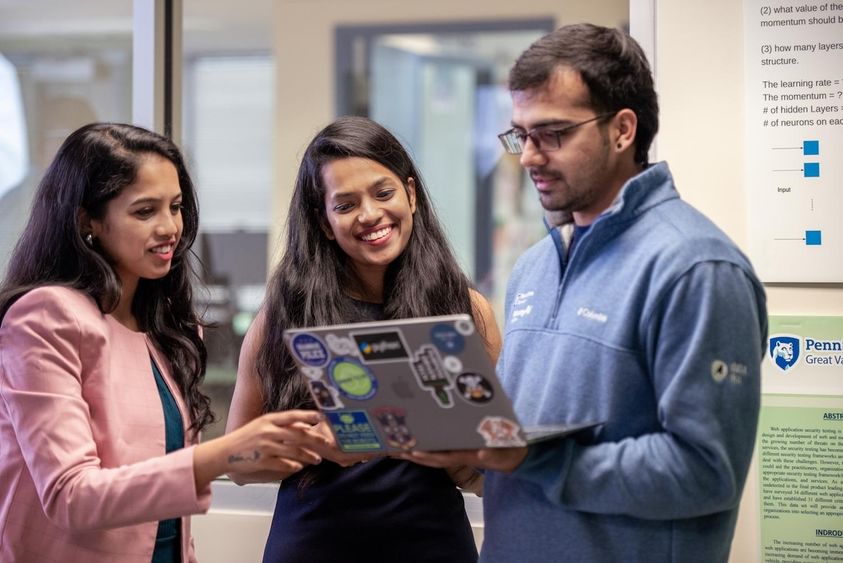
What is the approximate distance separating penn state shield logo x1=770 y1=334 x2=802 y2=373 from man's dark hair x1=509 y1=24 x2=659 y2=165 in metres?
0.92

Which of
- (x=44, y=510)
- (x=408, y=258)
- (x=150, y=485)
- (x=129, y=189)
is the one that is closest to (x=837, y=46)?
(x=408, y=258)

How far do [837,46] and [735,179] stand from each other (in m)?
0.38

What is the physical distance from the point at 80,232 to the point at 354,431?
0.71m

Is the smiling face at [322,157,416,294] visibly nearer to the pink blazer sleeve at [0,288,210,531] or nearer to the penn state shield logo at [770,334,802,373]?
the pink blazer sleeve at [0,288,210,531]

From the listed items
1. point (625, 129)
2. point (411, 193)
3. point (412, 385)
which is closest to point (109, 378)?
point (412, 385)

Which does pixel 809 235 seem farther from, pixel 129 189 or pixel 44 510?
pixel 44 510

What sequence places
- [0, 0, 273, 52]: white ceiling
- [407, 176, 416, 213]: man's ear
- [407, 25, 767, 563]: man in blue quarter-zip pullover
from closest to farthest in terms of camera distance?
[407, 25, 767, 563]: man in blue quarter-zip pullover, [407, 176, 416, 213]: man's ear, [0, 0, 273, 52]: white ceiling

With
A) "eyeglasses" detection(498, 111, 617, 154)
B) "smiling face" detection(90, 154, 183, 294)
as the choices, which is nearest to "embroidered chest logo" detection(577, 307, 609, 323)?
"eyeglasses" detection(498, 111, 617, 154)

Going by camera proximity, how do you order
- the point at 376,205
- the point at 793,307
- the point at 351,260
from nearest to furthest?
the point at 376,205
the point at 351,260
the point at 793,307

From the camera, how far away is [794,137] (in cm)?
223

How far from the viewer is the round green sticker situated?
138 cm

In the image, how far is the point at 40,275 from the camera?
1.77m

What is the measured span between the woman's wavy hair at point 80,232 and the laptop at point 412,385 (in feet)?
1.88

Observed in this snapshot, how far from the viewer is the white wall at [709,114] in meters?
2.26
